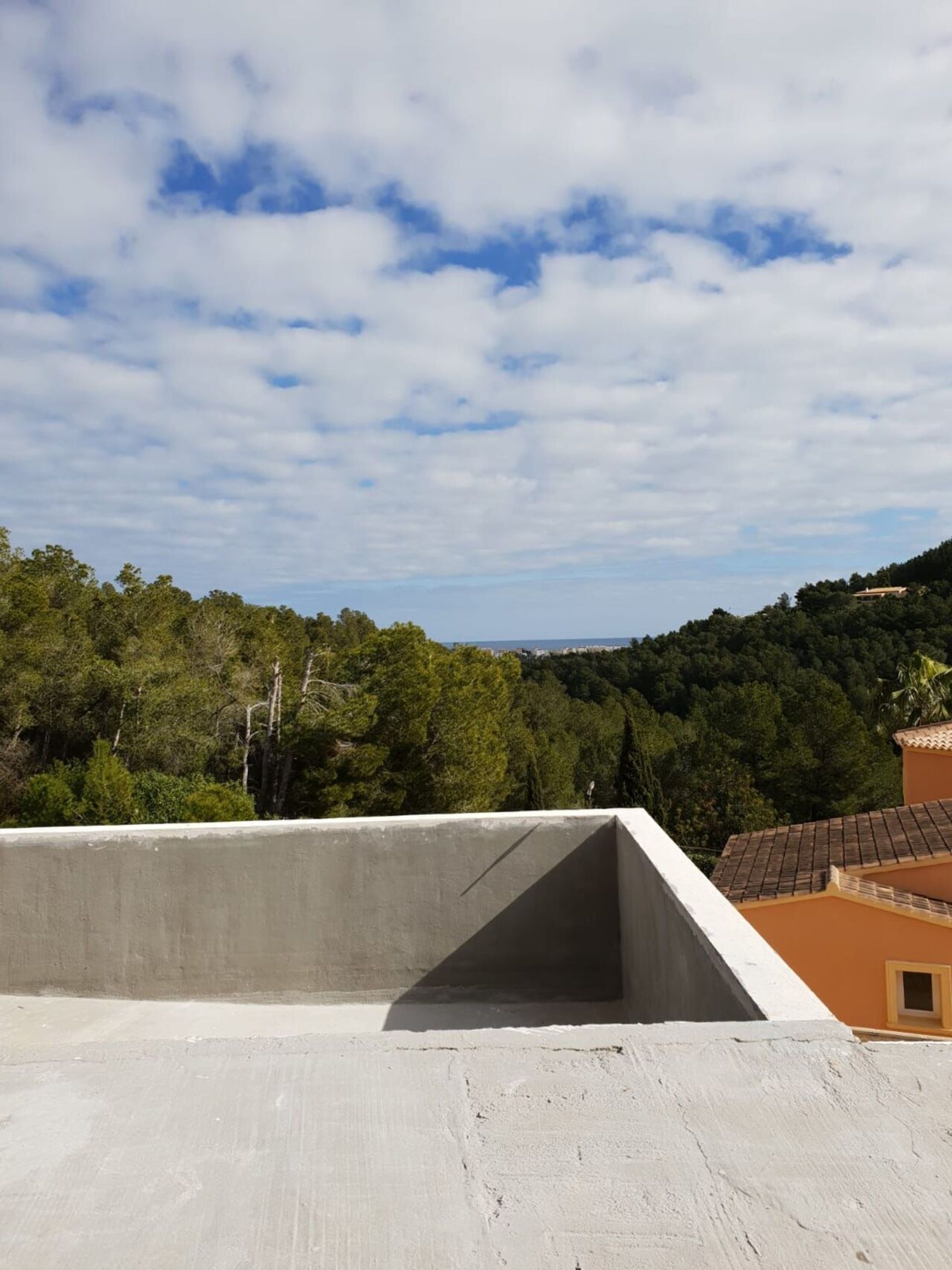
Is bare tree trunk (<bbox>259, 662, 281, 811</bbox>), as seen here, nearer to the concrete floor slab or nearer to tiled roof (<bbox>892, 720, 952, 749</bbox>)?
tiled roof (<bbox>892, 720, 952, 749</bbox>)

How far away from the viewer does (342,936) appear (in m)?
3.28

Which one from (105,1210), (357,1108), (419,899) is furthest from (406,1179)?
(419,899)

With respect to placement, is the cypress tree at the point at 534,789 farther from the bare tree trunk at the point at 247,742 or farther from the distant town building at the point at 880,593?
the distant town building at the point at 880,593

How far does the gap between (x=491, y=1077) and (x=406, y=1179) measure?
0.27 metres

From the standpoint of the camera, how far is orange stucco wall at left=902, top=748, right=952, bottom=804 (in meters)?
11.9

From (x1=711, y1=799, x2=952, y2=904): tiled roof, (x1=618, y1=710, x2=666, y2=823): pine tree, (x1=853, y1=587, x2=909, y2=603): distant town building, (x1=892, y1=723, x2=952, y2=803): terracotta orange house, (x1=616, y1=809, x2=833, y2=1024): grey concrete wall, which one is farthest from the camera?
(x1=853, y1=587, x2=909, y2=603): distant town building

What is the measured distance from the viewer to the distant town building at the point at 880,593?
41.3 meters

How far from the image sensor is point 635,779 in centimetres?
2434

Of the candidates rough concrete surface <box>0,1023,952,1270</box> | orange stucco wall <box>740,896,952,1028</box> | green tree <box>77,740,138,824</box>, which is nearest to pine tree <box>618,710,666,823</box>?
green tree <box>77,740,138,824</box>

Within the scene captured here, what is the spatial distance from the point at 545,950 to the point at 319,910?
3.04 feet

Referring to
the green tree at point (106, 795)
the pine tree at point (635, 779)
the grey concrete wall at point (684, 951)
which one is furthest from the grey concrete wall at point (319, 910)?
the pine tree at point (635, 779)

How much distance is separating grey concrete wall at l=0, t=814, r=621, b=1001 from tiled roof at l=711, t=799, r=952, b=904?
448 cm

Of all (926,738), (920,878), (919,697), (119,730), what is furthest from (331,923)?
(919,697)

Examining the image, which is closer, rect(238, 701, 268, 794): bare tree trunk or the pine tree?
rect(238, 701, 268, 794): bare tree trunk
